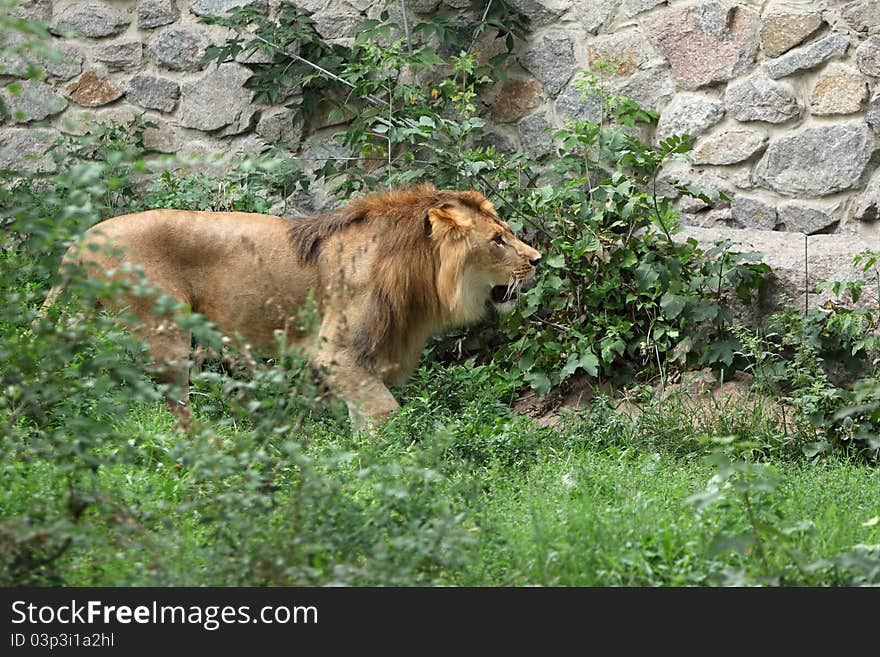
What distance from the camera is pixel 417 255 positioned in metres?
5.67

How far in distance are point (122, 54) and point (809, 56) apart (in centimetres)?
471

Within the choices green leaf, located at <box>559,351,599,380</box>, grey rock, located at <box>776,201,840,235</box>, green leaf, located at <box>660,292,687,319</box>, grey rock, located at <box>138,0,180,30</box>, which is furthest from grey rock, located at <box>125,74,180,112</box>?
grey rock, located at <box>776,201,840,235</box>

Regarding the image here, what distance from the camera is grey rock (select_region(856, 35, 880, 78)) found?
6133 millimetres

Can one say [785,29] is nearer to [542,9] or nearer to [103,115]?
[542,9]

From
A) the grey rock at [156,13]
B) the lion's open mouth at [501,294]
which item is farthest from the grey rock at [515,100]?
the grey rock at [156,13]

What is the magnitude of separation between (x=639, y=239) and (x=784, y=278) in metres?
0.85

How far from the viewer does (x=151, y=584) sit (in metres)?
2.90

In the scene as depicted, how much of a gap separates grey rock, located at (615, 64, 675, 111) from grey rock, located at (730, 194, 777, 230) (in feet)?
2.53

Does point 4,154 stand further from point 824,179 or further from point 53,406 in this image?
point 824,179

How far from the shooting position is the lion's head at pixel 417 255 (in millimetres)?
5652

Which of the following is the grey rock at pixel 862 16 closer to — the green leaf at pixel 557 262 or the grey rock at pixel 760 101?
the grey rock at pixel 760 101

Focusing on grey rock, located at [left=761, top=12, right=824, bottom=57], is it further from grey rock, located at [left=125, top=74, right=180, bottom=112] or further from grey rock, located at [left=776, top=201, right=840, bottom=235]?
grey rock, located at [left=125, top=74, right=180, bottom=112]

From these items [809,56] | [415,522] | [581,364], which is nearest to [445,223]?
[581,364]
